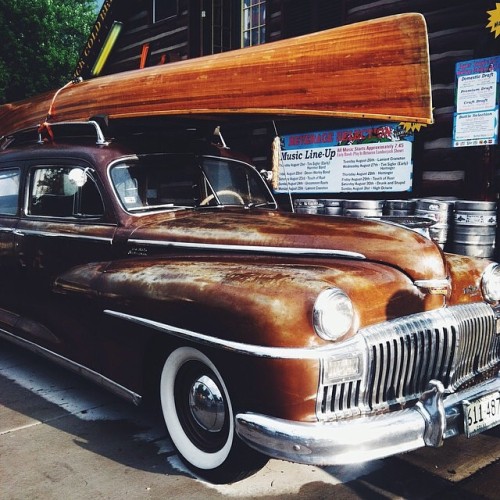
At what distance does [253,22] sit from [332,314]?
8383mm

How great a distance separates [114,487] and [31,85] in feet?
61.5

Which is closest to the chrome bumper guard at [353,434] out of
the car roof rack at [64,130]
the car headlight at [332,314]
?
the car headlight at [332,314]

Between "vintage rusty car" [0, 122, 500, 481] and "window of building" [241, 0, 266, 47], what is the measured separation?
597 cm

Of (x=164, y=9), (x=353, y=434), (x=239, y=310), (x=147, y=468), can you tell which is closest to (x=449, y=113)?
(x=239, y=310)

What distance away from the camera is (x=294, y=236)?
2.91m

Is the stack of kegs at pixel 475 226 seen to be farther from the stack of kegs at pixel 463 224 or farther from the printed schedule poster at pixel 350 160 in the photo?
the printed schedule poster at pixel 350 160

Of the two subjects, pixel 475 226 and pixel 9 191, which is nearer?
pixel 9 191

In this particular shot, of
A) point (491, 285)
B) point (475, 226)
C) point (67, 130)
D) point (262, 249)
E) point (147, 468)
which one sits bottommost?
point (147, 468)

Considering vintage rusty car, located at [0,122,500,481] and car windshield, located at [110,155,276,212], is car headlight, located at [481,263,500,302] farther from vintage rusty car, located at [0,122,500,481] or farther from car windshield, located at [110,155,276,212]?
car windshield, located at [110,155,276,212]

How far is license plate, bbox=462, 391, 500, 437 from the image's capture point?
2422 millimetres

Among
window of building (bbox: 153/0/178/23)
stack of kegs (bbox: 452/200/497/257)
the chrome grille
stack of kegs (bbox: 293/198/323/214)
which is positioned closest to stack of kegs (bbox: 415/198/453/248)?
stack of kegs (bbox: 452/200/497/257)

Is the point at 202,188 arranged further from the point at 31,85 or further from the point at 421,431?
the point at 31,85

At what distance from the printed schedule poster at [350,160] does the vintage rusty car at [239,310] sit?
3.00 metres

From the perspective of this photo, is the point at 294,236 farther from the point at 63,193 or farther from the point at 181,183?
the point at 63,193
